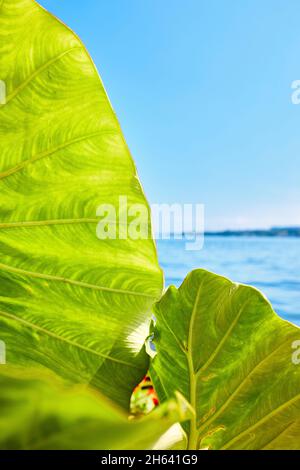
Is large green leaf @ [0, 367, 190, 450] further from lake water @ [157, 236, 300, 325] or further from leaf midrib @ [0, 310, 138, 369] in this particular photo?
lake water @ [157, 236, 300, 325]

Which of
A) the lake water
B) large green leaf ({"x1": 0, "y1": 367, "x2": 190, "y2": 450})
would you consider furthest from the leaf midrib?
the lake water

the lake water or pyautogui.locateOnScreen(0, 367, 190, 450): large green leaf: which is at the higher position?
pyautogui.locateOnScreen(0, 367, 190, 450): large green leaf

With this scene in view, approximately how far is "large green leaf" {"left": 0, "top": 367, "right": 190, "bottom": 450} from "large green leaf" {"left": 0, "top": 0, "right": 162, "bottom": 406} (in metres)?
0.32

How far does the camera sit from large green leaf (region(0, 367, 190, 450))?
0.17 m

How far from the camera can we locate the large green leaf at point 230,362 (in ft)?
1.62

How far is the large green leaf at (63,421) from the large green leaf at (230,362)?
1.07 feet

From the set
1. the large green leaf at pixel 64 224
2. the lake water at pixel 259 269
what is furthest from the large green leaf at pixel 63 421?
the lake water at pixel 259 269

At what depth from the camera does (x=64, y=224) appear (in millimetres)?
527

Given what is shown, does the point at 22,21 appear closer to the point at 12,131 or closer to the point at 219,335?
the point at 12,131

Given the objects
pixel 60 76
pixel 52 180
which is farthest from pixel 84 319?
pixel 60 76

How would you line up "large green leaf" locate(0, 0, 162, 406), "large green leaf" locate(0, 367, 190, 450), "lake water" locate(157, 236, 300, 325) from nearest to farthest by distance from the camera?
"large green leaf" locate(0, 367, 190, 450) → "large green leaf" locate(0, 0, 162, 406) → "lake water" locate(157, 236, 300, 325)

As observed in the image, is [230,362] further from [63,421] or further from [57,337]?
[63,421]
